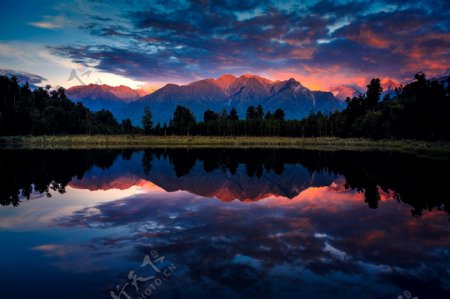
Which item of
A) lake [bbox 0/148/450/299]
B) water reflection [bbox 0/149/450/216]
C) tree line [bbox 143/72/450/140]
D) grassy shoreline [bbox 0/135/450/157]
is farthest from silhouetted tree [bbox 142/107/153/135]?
lake [bbox 0/148/450/299]

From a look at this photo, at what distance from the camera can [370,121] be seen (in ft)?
423

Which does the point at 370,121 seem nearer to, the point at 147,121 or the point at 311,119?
the point at 311,119

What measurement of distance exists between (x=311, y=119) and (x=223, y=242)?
160494 mm

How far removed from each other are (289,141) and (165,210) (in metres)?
125

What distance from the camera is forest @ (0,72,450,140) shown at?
90562mm

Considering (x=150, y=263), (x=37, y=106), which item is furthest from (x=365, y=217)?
(x=37, y=106)

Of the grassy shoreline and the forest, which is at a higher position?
the forest

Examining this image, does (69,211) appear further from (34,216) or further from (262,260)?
(262,260)

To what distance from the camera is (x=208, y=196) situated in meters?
26.9

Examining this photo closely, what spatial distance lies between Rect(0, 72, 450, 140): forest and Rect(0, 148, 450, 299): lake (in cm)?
6888

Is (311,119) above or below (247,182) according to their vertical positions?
above

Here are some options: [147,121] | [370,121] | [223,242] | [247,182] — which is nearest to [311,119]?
[370,121]

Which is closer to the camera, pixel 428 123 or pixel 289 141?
pixel 428 123

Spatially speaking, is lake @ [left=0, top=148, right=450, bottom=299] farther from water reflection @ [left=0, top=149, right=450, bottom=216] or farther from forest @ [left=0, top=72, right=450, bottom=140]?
forest @ [left=0, top=72, right=450, bottom=140]
